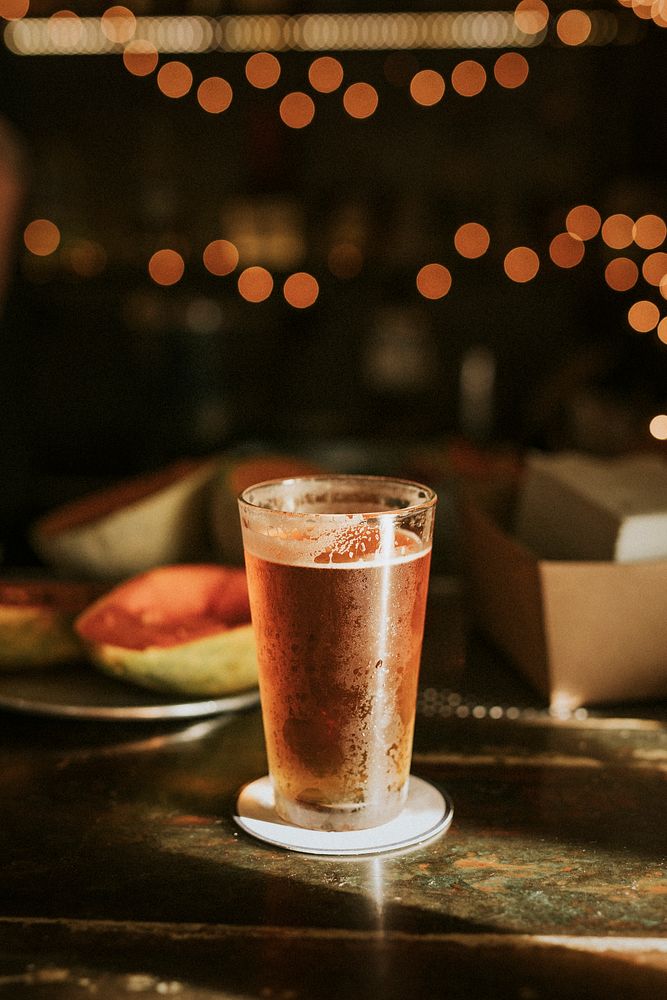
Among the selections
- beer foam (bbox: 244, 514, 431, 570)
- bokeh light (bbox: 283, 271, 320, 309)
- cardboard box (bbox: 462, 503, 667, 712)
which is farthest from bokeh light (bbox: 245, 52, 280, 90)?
beer foam (bbox: 244, 514, 431, 570)

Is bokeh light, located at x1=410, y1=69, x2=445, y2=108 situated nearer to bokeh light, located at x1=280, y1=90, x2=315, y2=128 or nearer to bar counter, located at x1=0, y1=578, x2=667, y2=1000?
bokeh light, located at x1=280, y1=90, x2=315, y2=128

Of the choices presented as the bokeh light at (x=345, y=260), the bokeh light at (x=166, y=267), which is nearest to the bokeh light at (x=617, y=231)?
the bokeh light at (x=345, y=260)

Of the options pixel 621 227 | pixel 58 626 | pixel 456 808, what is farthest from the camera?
pixel 621 227

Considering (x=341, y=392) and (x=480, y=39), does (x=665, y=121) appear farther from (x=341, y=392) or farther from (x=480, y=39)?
(x=341, y=392)

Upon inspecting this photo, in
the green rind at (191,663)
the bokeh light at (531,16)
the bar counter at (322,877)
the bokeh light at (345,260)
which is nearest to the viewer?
the bar counter at (322,877)

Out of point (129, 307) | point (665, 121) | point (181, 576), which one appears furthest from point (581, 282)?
point (181, 576)

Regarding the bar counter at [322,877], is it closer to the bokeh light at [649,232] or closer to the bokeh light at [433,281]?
the bokeh light at [649,232]
